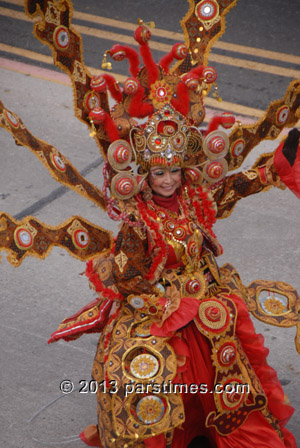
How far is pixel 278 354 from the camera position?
5.23 metres

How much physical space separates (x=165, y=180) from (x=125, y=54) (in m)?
0.62

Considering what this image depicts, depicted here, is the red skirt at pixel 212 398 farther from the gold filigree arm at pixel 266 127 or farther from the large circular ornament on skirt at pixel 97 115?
the large circular ornament on skirt at pixel 97 115

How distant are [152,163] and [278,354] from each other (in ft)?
5.84

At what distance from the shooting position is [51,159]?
13.9ft

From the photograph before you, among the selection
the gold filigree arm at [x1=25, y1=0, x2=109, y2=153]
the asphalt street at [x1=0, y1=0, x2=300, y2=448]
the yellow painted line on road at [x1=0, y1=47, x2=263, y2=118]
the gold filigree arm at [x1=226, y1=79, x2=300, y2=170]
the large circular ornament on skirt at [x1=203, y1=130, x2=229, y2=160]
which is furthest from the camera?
the yellow painted line on road at [x1=0, y1=47, x2=263, y2=118]

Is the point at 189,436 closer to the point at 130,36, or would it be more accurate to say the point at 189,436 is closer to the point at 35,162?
the point at 35,162

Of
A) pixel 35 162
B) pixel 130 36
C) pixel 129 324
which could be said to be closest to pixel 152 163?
pixel 129 324

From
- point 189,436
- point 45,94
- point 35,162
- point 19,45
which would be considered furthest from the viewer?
point 19,45

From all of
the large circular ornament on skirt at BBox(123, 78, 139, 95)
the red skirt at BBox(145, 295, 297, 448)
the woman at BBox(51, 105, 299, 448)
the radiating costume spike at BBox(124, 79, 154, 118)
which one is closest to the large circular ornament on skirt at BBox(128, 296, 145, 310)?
the woman at BBox(51, 105, 299, 448)

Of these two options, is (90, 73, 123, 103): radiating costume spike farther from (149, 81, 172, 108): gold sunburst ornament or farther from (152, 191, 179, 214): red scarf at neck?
(152, 191, 179, 214): red scarf at neck

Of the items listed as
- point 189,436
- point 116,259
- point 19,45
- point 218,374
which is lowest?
point 19,45

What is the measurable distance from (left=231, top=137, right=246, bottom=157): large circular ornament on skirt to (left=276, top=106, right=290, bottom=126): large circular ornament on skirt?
0.67 feet

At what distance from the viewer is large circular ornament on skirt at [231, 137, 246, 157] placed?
4.41 metres

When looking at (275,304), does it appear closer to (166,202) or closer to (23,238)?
(166,202)
